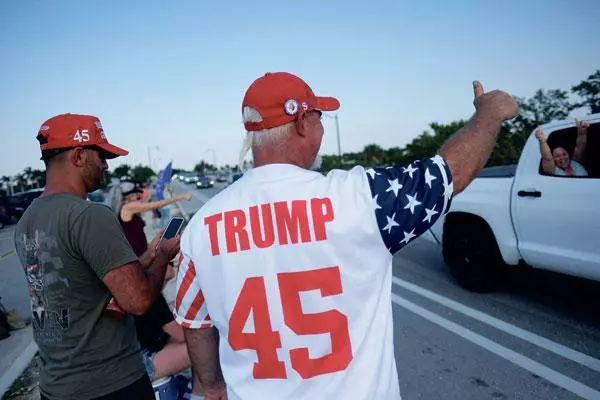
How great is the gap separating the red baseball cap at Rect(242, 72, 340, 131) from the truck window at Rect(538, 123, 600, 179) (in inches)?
155

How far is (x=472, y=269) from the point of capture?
5.52 m

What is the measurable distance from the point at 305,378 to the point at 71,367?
115 centimetres

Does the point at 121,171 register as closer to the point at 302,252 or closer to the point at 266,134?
the point at 266,134

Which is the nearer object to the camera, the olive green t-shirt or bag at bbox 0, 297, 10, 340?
the olive green t-shirt

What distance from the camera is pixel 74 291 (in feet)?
5.95

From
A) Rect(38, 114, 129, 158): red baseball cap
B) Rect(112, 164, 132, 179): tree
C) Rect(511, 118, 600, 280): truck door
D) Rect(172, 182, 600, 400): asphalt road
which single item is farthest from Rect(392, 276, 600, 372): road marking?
Rect(112, 164, 132, 179): tree

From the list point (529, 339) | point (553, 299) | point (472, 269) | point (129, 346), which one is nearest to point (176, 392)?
point (129, 346)

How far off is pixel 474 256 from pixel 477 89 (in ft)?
14.1

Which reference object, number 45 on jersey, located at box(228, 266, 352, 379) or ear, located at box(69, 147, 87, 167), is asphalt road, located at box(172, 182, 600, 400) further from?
ear, located at box(69, 147, 87, 167)

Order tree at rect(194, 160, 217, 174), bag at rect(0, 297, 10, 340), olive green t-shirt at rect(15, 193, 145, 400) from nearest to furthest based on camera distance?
olive green t-shirt at rect(15, 193, 145, 400) < bag at rect(0, 297, 10, 340) < tree at rect(194, 160, 217, 174)

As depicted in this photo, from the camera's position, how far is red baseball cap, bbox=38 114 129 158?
6.21 ft

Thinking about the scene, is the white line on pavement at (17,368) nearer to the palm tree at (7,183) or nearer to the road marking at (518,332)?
the road marking at (518,332)

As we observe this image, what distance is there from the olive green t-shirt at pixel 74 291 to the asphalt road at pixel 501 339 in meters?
2.36

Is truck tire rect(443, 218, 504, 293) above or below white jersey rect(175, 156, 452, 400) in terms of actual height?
below
